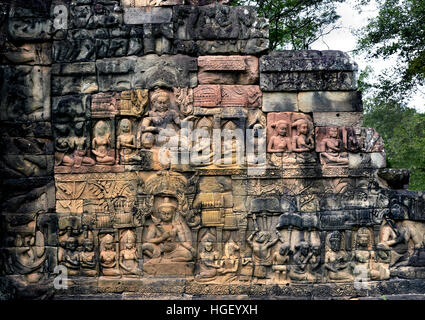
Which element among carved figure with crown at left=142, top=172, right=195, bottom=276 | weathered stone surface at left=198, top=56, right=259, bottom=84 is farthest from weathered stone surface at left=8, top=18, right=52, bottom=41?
carved figure with crown at left=142, top=172, right=195, bottom=276

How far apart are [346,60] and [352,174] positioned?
1794 millimetres

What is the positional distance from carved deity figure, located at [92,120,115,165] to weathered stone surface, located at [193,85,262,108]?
1484 mm

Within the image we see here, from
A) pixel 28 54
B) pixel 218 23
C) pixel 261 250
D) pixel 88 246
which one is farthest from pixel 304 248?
pixel 28 54

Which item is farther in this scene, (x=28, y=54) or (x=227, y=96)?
(x=28, y=54)

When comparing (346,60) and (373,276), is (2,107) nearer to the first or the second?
(346,60)

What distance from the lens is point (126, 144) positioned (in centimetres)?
762

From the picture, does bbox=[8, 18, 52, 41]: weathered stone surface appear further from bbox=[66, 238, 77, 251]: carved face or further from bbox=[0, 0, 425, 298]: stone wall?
bbox=[66, 238, 77, 251]: carved face

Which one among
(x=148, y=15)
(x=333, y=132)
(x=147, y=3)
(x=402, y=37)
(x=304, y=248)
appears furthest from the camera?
(x=402, y=37)

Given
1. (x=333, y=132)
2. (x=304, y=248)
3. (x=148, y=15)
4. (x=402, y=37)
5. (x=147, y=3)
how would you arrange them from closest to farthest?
(x=304, y=248), (x=333, y=132), (x=148, y=15), (x=147, y=3), (x=402, y=37)

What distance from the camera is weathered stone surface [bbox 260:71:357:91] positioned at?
7.64 metres

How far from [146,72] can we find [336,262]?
419 centimetres

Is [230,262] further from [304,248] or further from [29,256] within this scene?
[29,256]

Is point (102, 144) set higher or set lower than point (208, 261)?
higher

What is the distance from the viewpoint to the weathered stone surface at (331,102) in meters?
7.65
